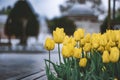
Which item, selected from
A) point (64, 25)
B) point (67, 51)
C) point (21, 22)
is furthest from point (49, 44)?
point (64, 25)

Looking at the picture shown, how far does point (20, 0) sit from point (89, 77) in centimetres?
5518

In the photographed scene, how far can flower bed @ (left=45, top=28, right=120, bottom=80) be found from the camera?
4.11m

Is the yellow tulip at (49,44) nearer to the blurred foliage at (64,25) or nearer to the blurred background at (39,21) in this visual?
the blurred background at (39,21)

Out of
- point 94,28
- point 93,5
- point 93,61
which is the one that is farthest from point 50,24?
point 93,61

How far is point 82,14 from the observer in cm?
9762

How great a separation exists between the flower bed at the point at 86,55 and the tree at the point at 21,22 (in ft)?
172

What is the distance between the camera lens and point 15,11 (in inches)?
2357

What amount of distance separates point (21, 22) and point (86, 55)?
54.8m

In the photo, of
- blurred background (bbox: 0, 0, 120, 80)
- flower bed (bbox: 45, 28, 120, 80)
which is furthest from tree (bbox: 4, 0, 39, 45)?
flower bed (bbox: 45, 28, 120, 80)

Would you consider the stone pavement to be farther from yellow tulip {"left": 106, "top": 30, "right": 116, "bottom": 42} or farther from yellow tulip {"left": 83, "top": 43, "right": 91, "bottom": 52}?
yellow tulip {"left": 106, "top": 30, "right": 116, "bottom": 42}

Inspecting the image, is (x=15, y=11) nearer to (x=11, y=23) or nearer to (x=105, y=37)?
(x=11, y=23)

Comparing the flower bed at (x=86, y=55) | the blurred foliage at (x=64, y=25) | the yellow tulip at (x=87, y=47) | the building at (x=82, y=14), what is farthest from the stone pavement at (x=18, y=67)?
the building at (x=82, y=14)

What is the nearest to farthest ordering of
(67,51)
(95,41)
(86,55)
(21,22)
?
(67,51)
(95,41)
(86,55)
(21,22)

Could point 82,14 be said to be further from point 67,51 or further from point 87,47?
point 67,51
